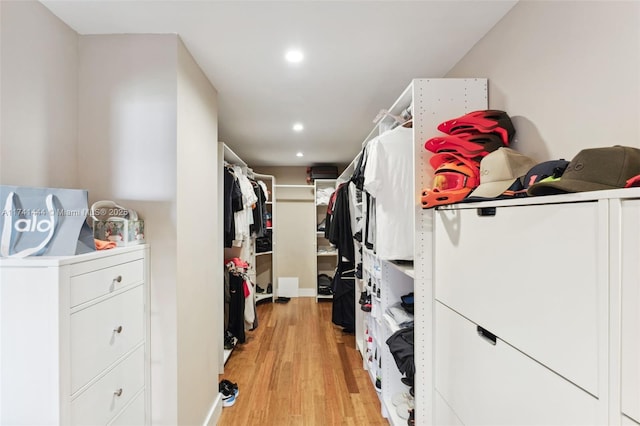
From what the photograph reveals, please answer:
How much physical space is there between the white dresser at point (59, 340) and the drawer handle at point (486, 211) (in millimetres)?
1373

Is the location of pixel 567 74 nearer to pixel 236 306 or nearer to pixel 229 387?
pixel 229 387

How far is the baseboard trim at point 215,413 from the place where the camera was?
1816 millimetres

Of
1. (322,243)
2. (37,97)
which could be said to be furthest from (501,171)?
(322,243)

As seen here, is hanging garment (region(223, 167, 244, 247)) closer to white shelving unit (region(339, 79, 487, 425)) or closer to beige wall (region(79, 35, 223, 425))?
beige wall (region(79, 35, 223, 425))

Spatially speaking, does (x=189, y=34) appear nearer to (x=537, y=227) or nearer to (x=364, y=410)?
(x=537, y=227)

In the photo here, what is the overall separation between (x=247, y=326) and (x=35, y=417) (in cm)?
260

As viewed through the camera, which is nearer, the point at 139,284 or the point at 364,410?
the point at 139,284

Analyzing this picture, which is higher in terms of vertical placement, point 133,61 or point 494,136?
point 133,61

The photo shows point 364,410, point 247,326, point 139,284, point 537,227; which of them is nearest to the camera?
point 537,227

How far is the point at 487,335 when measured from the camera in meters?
0.89

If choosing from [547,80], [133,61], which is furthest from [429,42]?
[133,61]

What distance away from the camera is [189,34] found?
4.63ft

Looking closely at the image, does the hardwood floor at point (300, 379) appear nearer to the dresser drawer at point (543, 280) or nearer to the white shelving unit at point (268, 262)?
the white shelving unit at point (268, 262)

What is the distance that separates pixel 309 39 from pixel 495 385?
163 centimetres
